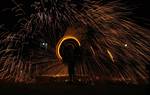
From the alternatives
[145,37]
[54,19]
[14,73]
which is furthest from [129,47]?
[14,73]

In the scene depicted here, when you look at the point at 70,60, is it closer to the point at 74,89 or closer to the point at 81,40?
the point at 74,89

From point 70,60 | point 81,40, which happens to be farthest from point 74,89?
point 81,40

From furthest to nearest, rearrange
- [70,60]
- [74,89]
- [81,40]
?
[81,40]
[70,60]
[74,89]

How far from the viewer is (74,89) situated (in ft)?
44.9

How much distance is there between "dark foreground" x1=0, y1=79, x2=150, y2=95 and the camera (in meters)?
12.8

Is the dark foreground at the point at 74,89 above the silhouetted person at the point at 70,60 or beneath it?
beneath

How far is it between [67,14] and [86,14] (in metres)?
0.76

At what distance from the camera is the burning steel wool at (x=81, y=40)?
15.8 meters

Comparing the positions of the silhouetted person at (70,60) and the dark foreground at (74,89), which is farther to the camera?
the silhouetted person at (70,60)

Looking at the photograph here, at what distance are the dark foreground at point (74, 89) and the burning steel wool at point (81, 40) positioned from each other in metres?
1.87

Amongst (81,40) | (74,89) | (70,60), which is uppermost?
(81,40)

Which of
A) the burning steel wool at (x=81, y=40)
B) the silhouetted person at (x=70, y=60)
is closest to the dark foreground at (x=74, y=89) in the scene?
the silhouetted person at (x=70, y=60)

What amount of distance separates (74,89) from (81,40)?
229 inches

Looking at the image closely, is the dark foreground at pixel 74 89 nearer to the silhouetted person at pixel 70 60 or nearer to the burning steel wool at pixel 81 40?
the silhouetted person at pixel 70 60
